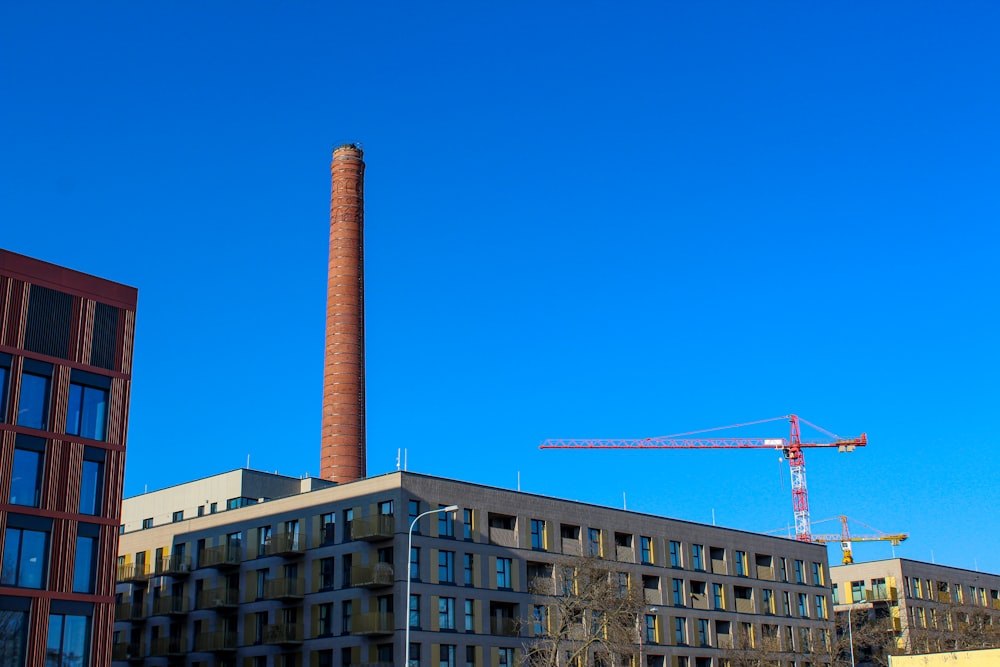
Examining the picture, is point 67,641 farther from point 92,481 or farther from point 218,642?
point 218,642

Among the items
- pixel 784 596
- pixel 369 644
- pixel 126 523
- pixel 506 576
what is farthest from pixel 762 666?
pixel 126 523

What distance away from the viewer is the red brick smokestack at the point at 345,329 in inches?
3733

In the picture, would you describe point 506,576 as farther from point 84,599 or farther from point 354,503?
point 84,599

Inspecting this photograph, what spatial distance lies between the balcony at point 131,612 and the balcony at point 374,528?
68.9 feet

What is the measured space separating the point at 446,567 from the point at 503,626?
5790 mm

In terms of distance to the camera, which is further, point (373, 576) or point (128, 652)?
point (128, 652)

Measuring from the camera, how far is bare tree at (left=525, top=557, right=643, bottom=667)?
2773 inches

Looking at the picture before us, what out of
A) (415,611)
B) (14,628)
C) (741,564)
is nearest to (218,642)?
(415,611)

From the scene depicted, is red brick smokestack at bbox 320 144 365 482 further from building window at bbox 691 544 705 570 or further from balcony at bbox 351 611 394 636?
building window at bbox 691 544 705 570

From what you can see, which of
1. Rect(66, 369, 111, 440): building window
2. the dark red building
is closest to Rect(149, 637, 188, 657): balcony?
the dark red building

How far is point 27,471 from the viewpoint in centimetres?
4912

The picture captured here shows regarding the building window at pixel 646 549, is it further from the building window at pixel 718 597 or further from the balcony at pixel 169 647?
the balcony at pixel 169 647

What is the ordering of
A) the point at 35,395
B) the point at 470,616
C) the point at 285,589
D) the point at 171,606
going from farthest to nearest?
the point at 171,606, the point at 285,589, the point at 470,616, the point at 35,395

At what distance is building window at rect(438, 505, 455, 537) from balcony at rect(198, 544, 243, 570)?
15.2m
